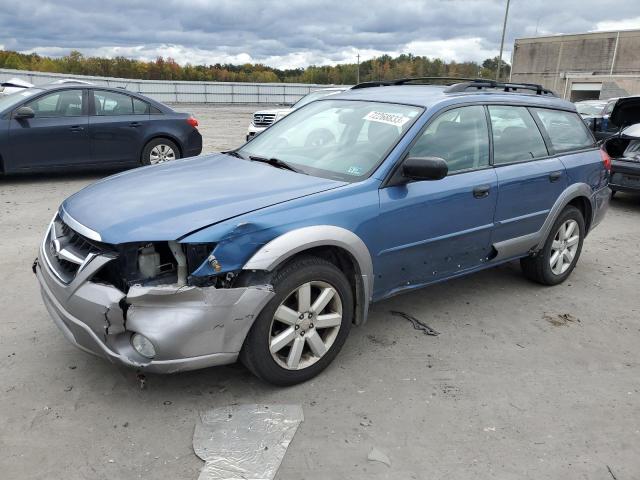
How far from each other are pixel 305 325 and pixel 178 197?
3.42 feet

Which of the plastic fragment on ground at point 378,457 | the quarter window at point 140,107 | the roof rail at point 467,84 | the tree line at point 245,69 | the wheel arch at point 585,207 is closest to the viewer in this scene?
the plastic fragment on ground at point 378,457

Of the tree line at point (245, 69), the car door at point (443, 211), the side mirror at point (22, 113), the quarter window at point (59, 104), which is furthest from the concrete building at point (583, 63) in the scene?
the car door at point (443, 211)

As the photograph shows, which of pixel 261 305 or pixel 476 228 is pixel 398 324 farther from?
pixel 261 305

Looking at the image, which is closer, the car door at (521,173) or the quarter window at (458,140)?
the quarter window at (458,140)

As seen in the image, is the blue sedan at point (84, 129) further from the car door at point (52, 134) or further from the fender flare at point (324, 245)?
the fender flare at point (324, 245)

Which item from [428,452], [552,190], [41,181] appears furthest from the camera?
[41,181]

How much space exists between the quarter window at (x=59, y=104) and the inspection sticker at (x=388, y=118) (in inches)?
251

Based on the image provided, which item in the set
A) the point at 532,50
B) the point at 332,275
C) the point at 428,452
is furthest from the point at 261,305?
the point at 532,50

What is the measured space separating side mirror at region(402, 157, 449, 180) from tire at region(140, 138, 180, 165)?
6.80 m

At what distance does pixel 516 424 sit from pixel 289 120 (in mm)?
2927

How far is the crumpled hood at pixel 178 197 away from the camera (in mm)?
2867

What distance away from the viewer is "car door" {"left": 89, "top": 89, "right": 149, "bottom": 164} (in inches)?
349

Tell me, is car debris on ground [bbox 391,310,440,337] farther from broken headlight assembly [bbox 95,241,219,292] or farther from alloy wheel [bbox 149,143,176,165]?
alloy wheel [bbox 149,143,176,165]

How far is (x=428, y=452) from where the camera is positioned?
2.74 m
